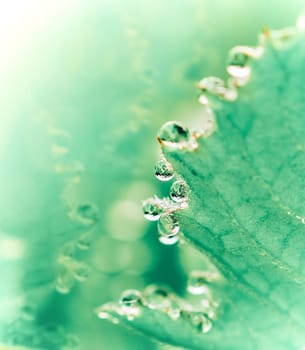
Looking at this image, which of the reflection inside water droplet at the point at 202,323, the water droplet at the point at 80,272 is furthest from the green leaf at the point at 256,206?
the water droplet at the point at 80,272

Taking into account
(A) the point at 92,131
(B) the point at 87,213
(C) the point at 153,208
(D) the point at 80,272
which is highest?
(A) the point at 92,131

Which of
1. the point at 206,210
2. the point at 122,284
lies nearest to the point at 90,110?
the point at 122,284

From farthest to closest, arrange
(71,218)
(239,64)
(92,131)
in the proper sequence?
(92,131) < (71,218) < (239,64)

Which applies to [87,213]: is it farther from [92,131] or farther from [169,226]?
[169,226]

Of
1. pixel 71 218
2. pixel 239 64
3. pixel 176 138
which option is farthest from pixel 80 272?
pixel 239 64

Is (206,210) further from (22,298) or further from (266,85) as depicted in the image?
(22,298)
